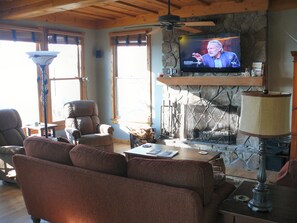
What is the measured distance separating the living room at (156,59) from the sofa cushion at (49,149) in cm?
326

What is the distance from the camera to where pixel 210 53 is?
17.8 feet

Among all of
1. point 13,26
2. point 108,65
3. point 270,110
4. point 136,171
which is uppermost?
point 13,26

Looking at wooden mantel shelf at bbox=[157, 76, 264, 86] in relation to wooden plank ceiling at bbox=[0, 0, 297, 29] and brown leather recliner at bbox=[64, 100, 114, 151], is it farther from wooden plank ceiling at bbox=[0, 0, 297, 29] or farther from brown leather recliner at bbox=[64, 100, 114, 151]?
brown leather recliner at bbox=[64, 100, 114, 151]

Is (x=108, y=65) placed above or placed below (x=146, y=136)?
above

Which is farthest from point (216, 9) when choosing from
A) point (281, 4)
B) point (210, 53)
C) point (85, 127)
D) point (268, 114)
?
point (268, 114)

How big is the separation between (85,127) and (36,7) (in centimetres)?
220

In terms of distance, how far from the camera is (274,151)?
4.80 metres

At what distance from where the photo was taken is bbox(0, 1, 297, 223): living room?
16.5 feet

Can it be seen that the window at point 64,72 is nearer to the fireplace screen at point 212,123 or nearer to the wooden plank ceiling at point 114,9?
the wooden plank ceiling at point 114,9

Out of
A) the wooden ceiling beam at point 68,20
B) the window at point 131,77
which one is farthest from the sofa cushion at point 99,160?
the wooden ceiling beam at point 68,20

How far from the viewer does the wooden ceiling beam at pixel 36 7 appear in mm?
4137

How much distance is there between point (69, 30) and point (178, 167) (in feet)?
16.5

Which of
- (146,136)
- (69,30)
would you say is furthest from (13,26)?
(146,136)

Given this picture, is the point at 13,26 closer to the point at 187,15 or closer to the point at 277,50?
the point at 187,15
